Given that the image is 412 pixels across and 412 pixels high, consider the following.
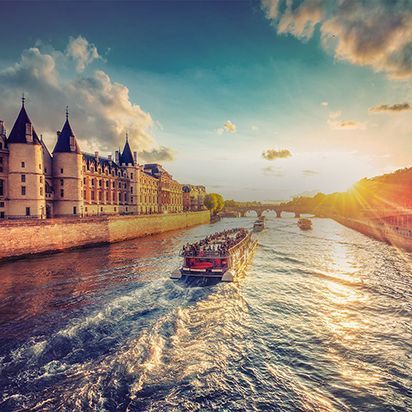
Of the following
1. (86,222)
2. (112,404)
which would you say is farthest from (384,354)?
(86,222)

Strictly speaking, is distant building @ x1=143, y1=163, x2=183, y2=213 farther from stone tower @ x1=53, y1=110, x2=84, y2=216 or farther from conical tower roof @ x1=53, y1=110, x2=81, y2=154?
conical tower roof @ x1=53, y1=110, x2=81, y2=154

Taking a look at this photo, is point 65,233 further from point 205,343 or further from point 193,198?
point 193,198

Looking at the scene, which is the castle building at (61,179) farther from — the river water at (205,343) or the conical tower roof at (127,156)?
the river water at (205,343)

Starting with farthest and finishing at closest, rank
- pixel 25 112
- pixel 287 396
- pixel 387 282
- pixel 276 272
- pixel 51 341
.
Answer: pixel 25 112
pixel 276 272
pixel 387 282
pixel 51 341
pixel 287 396

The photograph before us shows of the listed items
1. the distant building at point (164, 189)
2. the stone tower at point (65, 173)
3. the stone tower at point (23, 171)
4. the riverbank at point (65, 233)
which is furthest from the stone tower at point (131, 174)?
the stone tower at point (23, 171)

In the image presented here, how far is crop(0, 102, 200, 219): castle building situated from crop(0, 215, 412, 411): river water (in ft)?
66.2

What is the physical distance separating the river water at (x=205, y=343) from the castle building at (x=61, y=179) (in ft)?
66.2

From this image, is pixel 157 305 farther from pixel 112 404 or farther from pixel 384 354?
pixel 384 354

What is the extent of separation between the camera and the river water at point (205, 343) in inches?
426

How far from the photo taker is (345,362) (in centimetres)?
1341

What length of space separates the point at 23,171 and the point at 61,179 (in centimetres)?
981

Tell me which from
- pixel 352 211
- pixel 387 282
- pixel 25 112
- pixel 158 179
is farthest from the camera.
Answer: pixel 352 211

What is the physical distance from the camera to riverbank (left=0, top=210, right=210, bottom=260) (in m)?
37.0

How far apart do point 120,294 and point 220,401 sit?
14829mm
